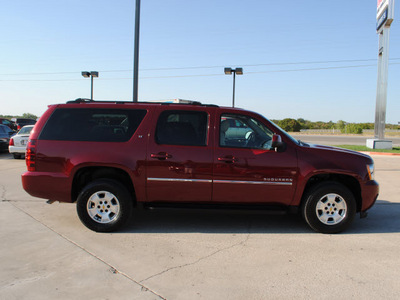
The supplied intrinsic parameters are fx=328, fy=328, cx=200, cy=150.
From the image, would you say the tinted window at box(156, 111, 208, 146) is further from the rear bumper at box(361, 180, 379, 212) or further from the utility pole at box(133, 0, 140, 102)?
the utility pole at box(133, 0, 140, 102)

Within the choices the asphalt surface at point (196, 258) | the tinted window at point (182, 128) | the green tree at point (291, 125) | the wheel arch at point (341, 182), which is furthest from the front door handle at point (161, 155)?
the green tree at point (291, 125)

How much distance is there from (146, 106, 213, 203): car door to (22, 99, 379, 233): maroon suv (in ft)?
0.05

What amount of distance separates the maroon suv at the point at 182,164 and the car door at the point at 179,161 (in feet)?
0.05

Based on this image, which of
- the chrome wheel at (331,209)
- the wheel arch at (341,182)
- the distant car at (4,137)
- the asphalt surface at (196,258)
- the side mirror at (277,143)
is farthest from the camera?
the distant car at (4,137)

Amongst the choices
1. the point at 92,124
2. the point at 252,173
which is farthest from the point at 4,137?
the point at 252,173

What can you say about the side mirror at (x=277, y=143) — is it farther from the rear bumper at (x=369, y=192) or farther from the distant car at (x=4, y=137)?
the distant car at (x=4, y=137)

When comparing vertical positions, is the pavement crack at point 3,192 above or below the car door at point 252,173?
below

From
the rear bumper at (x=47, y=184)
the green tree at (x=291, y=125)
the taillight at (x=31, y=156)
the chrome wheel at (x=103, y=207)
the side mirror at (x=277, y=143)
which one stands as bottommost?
the chrome wheel at (x=103, y=207)

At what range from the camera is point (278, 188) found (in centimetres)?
464

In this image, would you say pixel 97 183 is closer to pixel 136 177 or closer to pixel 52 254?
pixel 136 177

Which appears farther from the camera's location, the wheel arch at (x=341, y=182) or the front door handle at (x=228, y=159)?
the wheel arch at (x=341, y=182)

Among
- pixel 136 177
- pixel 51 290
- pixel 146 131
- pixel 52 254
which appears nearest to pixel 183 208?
pixel 136 177

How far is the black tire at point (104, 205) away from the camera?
Result: 183 inches

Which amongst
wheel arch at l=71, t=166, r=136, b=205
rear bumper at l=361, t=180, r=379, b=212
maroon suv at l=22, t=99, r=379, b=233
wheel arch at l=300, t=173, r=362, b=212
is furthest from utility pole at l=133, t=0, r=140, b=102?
rear bumper at l=361, t=180, r=379, b=212
